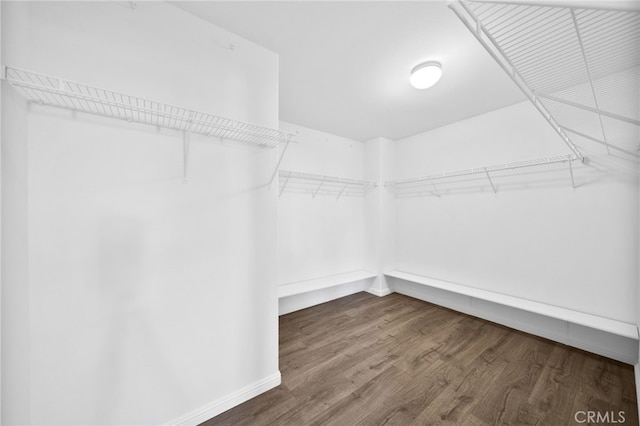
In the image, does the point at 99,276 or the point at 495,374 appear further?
the point at 495,374

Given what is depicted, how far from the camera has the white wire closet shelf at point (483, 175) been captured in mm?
2080

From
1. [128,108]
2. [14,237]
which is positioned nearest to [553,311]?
[128,108]

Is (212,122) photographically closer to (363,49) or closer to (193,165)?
(193,165)

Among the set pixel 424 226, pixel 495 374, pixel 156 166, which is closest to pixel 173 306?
pixel 156 166

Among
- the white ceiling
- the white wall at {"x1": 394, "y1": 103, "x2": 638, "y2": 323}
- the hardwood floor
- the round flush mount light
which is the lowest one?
the hardwood floor

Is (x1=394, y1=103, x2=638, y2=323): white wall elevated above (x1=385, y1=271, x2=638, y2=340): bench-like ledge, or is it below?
above

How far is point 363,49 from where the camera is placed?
5.49 feet

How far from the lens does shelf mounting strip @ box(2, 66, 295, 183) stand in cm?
91

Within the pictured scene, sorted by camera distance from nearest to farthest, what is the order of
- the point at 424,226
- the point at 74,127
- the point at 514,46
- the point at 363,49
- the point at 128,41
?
the point at 514,46
the point at 74,127
the point at 128,41
the point at 363,49
the point at 424,226

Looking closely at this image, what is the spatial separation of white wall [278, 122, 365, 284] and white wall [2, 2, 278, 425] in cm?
126

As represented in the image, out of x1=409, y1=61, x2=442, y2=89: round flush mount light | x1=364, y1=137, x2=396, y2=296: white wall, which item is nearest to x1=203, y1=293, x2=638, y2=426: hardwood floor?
x1=364, y1=137, x2=396, y2=296: white wall

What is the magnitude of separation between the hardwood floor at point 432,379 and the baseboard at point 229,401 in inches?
1.4

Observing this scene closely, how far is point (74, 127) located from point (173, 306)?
3.22ft

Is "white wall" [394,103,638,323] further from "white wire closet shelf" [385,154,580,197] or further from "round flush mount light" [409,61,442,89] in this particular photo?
"round flush mount light" [409,61,442,89]
